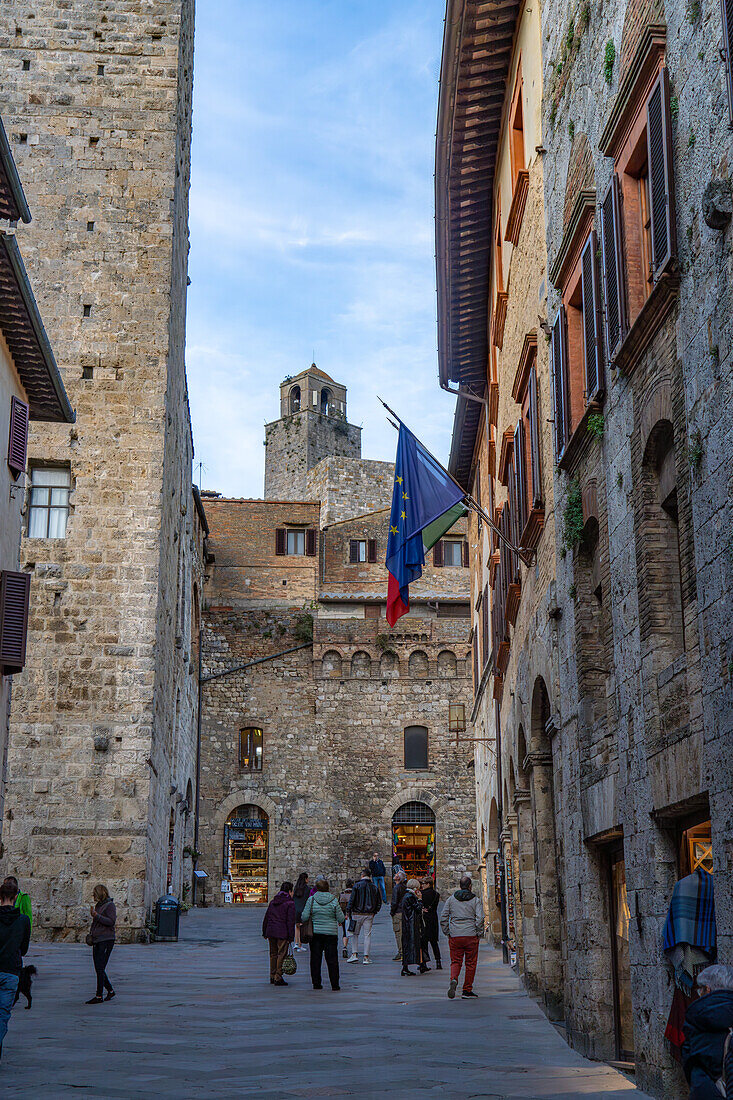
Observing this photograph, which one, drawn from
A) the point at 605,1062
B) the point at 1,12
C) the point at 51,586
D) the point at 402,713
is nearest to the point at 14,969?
the point at 605,1062

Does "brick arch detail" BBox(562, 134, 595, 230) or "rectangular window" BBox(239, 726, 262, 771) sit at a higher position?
"brick arch detail" BBox(562, 134, 595, 230)

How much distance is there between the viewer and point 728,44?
5.46 m

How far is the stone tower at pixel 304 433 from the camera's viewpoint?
60.2 metres

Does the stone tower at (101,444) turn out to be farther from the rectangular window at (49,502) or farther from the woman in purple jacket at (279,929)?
the woman in purple jacket at (279,929)

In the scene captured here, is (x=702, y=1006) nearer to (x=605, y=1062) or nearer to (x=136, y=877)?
(x=605, y=1062)

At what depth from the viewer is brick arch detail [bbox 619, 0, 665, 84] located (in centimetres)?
693

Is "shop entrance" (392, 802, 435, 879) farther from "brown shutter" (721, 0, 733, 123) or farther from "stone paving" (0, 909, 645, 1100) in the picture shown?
"brown shutter" (721, 0, 733, 123)

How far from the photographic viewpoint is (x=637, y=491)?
7348 millimetres

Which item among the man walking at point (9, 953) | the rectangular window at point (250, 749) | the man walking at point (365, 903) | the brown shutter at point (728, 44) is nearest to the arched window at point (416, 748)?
the rectangular window at point (250, 749)

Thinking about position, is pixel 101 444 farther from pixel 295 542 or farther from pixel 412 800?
pixel 295 542

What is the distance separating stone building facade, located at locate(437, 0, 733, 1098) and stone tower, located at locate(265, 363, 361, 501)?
4778cm

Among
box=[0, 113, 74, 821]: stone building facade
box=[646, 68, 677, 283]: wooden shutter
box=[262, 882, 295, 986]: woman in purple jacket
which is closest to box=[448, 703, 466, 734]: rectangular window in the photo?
box=[262, 882, 295, 986]: woman in purple jacket

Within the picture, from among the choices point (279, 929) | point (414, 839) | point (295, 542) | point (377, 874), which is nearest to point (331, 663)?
point (295, 542)

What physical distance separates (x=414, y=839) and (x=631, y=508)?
30.0 metres
